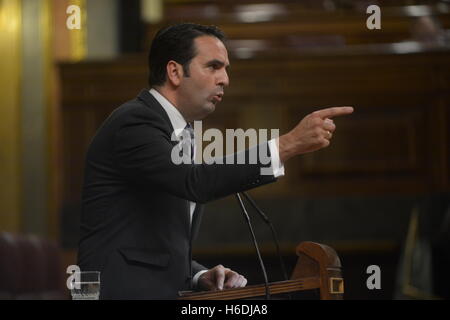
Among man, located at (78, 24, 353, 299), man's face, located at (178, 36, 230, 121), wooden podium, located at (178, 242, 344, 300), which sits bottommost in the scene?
wooden podium, located at (178, 242, 344, 300)

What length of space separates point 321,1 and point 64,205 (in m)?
2.08

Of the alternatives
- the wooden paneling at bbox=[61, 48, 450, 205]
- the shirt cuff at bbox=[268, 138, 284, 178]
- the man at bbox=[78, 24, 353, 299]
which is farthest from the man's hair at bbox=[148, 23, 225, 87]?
the wooden paneling at bbox=[61, 48, 450, 205]

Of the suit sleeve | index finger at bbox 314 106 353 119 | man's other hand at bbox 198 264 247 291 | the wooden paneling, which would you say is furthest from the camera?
the wooden paneling

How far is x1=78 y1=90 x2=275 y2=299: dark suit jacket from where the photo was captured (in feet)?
5.51

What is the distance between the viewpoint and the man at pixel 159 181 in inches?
65.9

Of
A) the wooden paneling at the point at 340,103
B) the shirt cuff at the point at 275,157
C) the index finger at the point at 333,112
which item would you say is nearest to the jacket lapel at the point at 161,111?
the shirt cuff at the point at 275,157

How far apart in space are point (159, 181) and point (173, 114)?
0.21 meters

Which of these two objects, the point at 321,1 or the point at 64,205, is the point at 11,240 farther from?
the point at 321,1

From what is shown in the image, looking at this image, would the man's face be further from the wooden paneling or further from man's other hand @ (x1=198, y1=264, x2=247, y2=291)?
the wooden paneling

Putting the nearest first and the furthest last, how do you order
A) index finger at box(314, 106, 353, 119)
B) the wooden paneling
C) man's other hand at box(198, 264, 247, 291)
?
index finger at box(314, 106, 353, 119) → man's other hand at box(198, 264, 247, 291) → the wooden paneling

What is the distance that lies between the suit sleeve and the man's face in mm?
→ 93

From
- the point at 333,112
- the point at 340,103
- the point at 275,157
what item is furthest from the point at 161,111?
the point at 340,103

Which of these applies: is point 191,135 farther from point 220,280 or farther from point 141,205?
point 220,280
